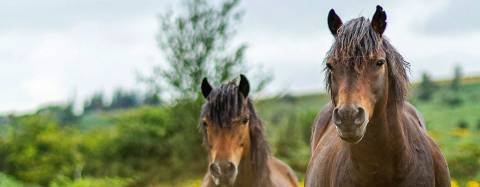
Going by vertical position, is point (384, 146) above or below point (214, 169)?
above

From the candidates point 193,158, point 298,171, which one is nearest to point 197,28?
point 193,158

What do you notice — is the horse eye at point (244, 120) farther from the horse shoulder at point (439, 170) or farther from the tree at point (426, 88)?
the tree at point (426, 88)

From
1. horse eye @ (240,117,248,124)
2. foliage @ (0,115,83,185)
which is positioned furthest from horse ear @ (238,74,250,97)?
foliage @ (0,115,83,185)

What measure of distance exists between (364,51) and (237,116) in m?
3.47

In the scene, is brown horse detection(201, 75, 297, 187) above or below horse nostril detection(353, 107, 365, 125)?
below

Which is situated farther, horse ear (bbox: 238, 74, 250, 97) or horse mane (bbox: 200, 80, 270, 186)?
horse ear (bbox: 238, 74, 250, 97)

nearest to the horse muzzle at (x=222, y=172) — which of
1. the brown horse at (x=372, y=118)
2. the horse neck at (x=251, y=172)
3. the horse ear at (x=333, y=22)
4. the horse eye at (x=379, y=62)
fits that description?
the horse neck at (x=251, y=172)

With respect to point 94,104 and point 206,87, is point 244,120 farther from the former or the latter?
point 94,104

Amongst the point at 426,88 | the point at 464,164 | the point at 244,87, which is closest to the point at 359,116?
the point at 244,87

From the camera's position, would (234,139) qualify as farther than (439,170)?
Yes

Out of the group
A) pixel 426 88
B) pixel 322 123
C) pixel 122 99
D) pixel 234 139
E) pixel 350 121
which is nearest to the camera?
pixel 350 121

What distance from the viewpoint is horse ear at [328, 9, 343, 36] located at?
17.8 ft

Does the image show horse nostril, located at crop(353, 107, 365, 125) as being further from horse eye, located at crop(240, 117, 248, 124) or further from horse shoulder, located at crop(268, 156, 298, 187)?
horse shoulder, located at crop(268, 156, 298, 187)

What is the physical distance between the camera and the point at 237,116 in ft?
26.7
